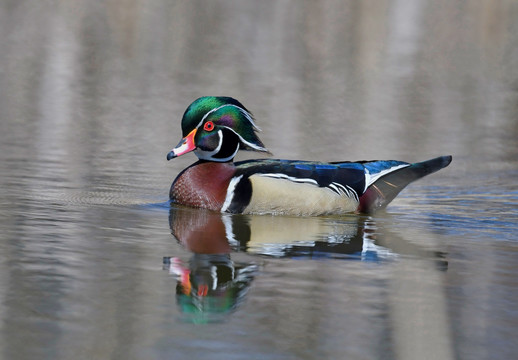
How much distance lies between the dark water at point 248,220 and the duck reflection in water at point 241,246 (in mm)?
25

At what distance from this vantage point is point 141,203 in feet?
30.7

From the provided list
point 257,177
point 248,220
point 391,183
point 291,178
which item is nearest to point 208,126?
point 257,177

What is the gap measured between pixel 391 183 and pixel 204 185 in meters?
1.73

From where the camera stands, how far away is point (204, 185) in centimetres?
923

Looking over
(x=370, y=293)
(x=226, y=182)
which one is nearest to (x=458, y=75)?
(x=226, y=182)

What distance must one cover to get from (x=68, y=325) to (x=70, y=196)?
4330mm

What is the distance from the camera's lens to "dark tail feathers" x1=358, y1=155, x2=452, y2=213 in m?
9.61

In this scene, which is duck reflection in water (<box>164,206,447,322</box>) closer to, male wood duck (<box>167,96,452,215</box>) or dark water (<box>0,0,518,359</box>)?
dark water (<box>0,0,518,359</box>)

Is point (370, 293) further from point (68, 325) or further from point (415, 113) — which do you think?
point (415, 113)

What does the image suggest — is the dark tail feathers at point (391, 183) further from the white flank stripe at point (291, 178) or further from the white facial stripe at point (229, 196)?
the white facial stripe at point (229, 196)

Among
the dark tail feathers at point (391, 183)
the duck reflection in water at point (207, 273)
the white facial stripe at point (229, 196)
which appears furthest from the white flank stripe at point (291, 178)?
the duck reflection in water at point (207, 273)

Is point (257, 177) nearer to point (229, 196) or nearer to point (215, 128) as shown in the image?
point (229, 196)

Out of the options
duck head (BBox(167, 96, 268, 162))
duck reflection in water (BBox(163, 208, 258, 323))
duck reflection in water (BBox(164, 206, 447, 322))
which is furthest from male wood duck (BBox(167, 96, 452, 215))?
duck reflection in water (BBox(163, 208, 258, 323))

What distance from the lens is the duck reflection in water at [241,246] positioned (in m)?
5.95
